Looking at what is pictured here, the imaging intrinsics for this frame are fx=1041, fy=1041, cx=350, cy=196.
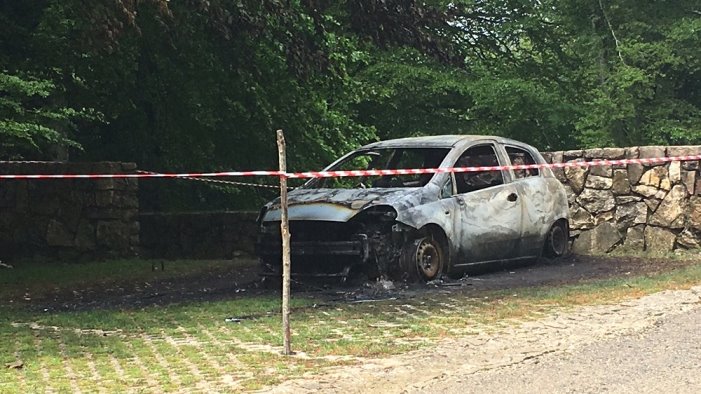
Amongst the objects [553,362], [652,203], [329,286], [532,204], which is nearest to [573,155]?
[652,203]

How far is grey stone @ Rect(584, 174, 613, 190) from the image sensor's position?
578 inches

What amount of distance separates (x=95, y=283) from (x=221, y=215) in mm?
3501

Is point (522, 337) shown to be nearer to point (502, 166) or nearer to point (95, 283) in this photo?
point (502, 166)

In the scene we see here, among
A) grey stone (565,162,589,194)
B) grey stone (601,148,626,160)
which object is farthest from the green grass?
grey stone (565,162,589,194)

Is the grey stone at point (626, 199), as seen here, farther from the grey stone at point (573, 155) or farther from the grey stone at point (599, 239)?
the grey stone at point (573, 155)

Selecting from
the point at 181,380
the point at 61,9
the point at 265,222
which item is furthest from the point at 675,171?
the point at 181,380

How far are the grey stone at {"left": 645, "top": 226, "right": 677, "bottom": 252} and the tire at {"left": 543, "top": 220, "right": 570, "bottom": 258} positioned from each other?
4.59ft

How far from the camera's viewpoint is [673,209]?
14.0 m

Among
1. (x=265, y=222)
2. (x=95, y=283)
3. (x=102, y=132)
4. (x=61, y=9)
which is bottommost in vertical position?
(x=95, y=283)

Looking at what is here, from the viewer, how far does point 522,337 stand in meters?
7.71

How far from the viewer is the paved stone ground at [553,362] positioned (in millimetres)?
6172

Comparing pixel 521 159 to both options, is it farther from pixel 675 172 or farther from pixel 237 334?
pixel 237 334

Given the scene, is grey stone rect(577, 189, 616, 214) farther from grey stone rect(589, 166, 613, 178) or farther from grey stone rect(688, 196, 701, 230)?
grey stone rect(688, 196, 701, 230)

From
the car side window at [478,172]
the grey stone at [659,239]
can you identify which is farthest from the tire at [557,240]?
the grey stone at [659,239]
